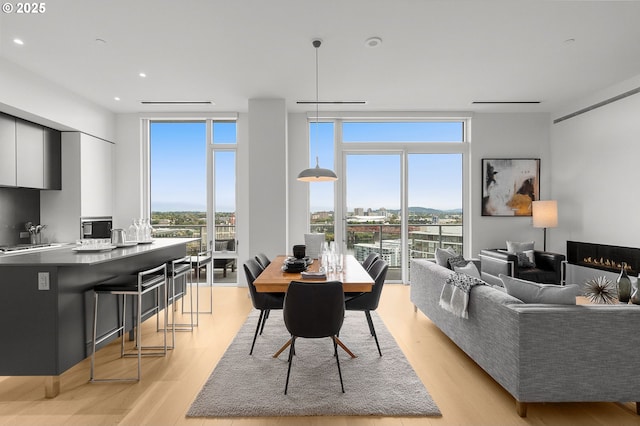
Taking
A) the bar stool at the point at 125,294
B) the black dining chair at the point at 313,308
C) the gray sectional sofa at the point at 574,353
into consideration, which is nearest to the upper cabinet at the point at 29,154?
the bar stool at the point at 125,294

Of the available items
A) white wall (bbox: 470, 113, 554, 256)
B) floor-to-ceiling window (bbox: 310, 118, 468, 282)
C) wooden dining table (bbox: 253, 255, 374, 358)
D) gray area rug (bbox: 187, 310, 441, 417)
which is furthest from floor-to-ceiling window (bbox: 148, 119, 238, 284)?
white wall (bbox: 470, 113, 554, 256)

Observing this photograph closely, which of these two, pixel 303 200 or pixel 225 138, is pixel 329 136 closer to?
pixel 303 200

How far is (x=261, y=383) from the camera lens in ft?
8.20

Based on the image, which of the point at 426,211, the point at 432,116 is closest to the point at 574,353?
the point at 426,211

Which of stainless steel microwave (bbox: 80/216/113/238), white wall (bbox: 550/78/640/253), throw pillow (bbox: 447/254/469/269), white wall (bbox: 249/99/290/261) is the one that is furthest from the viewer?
white wall (bbox: 249/99/290/261)

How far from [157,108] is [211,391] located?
15.9 feet

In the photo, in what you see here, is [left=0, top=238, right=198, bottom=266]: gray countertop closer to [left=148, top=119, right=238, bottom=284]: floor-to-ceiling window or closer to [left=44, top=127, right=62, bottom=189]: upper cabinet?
[left=44, top=127, right=62, bottom=189]: upper cabinet

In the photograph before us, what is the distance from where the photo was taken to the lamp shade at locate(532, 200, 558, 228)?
5.31m

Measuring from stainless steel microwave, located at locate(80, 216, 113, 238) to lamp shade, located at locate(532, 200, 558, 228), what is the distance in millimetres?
7145

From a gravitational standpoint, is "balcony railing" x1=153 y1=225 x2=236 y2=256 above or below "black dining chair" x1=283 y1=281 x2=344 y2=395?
above

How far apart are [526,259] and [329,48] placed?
424 cm

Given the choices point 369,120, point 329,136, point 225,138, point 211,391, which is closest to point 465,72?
point 369,120

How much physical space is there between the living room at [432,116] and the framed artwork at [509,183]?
0.44 feet

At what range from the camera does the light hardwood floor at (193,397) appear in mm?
2098
